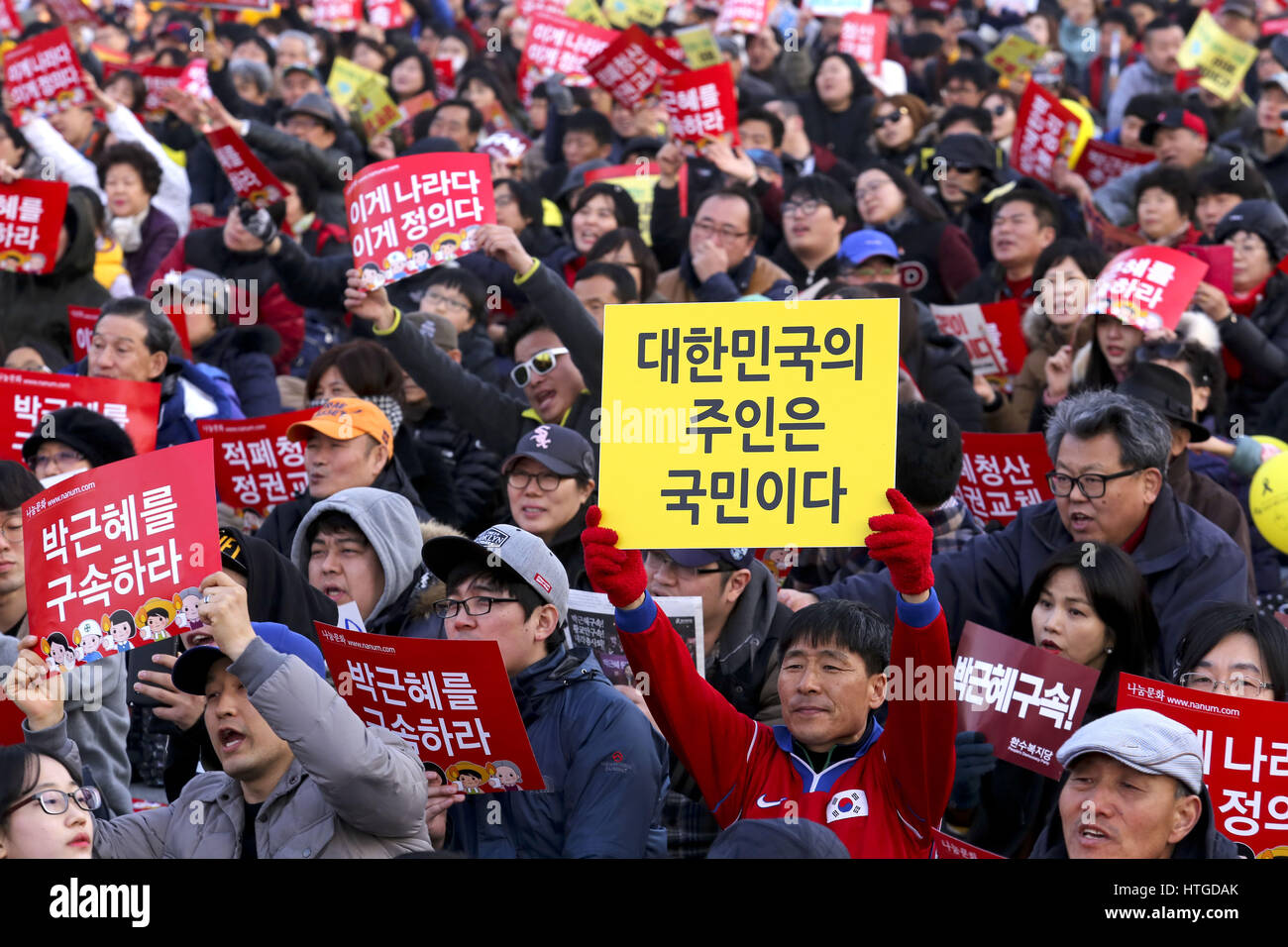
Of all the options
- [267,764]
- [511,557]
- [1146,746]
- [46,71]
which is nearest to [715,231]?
[511,557]

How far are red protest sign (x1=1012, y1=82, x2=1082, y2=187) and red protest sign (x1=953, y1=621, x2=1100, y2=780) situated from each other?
21.6ft

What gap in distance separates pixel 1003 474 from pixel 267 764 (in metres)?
3.38

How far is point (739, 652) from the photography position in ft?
16.3

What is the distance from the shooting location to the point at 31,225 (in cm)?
837

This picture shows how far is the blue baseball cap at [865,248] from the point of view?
8.52 m

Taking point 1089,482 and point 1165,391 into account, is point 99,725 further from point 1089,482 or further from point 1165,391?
point 1165,391

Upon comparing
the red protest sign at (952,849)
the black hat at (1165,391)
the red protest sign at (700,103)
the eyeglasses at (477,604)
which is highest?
the red protest sign at (700,103)

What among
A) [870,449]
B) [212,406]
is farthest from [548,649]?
[212,406]

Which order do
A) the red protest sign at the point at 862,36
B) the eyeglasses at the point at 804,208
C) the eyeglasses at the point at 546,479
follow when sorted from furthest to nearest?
the red protest sign at the point at 862,36 < the eyeglasses at the point at 804,208 < the eyeglasses at the point at 546,479

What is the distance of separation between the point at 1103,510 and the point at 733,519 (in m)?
1.89

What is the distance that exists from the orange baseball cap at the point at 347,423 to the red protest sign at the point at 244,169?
2.36m

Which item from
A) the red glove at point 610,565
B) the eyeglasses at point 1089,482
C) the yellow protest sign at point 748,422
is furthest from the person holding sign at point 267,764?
the eyeglasses at point 1089,482

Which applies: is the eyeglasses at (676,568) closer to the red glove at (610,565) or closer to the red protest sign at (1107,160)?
the red glove at (610,565)
